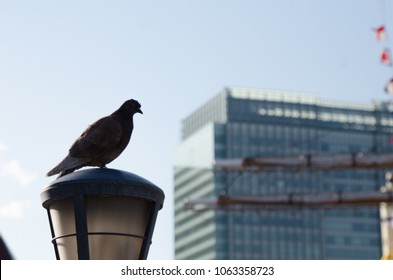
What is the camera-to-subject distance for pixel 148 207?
8.72 metres

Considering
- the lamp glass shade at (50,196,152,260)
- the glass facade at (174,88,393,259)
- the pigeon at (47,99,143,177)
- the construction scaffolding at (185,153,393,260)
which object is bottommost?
the lamp glass shade at (50,196,152,260)

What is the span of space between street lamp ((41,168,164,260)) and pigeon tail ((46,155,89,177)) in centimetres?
25

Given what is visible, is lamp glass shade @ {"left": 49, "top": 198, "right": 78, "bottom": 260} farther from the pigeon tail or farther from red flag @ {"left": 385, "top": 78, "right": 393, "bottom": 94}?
Answer: red flag @ {"left": 385, "top": 78, "right": 393, "bottom": 94}

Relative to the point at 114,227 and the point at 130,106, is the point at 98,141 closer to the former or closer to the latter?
the point at 130,106

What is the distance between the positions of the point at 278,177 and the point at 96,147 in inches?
6448

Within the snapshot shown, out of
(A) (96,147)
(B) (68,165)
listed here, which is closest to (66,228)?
(B) (68,165)

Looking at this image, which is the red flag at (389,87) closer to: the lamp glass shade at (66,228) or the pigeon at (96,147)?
the pigeon at (96,147)

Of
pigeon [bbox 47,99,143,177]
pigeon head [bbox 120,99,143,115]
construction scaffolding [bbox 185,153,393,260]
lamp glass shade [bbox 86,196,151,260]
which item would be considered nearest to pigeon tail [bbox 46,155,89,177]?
pigeon [bbox 47,99,143,177]

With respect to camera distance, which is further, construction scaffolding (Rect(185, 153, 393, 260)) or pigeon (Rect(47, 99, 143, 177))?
construction scaffolding (Rect(185, 153, 393, 260))

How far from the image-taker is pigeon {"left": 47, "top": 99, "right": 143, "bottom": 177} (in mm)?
8883

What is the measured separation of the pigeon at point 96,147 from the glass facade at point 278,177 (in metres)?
155

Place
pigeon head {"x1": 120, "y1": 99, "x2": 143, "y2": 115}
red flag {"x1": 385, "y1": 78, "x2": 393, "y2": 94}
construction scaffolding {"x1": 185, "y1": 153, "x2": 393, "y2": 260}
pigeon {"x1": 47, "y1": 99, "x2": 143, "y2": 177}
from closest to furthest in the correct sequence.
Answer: pigeon {"x1": 47, "y1": 99, "x2": 143, "y2": 177} → pigeon head {"x1": 120, "y1": 99, "x2": 143, "y2": 115} → red flag {"x1": 385, "y1": 78, "x2": 393, "y2": 94} → construction scaffolding {"x1": 185, "y1": 153, "x2": 393, "y2": 260}
